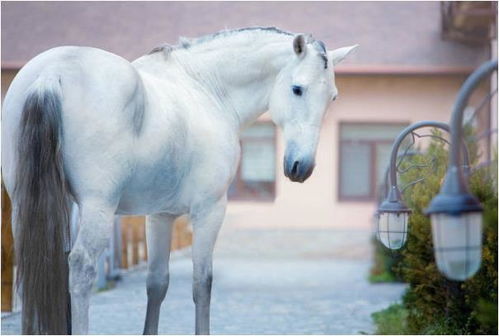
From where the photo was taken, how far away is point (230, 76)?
17.2 feet

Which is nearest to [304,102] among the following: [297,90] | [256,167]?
[297,90]

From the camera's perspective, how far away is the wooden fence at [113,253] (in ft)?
27.7

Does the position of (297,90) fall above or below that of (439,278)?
above

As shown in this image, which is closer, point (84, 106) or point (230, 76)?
point (84, 106)

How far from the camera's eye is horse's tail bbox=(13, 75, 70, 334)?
165 inches

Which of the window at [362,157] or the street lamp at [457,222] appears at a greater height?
the window at [362,157]

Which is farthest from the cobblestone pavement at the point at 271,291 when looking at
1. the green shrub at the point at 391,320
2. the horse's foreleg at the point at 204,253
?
the horse's foreleg at the point at 204,253

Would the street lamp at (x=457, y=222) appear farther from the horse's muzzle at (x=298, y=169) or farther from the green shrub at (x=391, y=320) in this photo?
the green shrub at (x=391, y=320)

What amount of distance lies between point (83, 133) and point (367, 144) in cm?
1701

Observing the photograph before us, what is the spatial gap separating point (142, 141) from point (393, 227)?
1911 mm

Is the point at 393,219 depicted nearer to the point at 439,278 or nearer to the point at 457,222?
the point at 439,278

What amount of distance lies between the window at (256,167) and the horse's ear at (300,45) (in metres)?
15.6

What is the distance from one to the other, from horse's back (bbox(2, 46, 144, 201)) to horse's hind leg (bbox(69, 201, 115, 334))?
146 mm

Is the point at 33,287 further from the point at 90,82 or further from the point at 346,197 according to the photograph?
the point at 346,197
